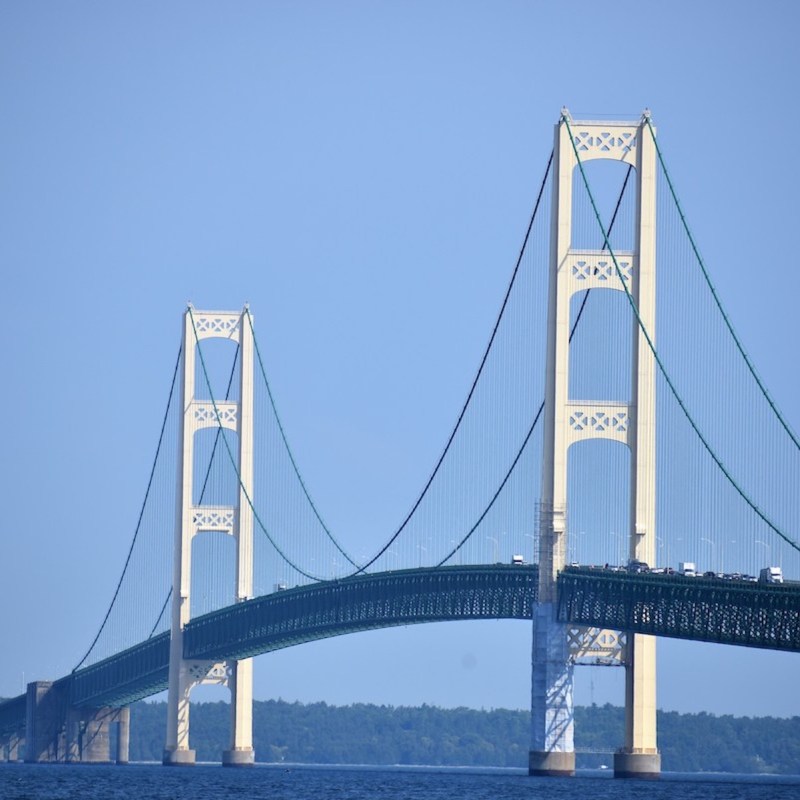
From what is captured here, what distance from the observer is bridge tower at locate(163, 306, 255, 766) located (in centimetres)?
10338

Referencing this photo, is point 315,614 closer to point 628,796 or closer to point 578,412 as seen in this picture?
point 578,412

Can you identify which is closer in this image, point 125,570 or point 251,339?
point 251,339

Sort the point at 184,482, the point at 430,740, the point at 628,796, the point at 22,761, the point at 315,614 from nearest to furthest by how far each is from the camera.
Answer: the point at 628,796 → the point at 315,614 → the point at 184,482 → the point at 22,761 → the point at 430,740

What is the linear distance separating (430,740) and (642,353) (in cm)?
11245

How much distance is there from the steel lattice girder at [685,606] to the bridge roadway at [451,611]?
0.08 feet

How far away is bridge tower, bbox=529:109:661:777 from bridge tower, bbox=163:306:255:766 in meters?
30.7

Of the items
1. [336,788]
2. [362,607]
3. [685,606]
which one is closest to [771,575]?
[685,606]

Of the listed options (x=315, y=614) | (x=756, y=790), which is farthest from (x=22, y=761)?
(x=756, y=790)

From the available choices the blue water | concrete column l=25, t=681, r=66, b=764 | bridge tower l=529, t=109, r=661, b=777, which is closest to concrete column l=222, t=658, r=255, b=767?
the blue water

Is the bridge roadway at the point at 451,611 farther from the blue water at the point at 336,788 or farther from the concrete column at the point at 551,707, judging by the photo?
the blue water at the point at 336,788

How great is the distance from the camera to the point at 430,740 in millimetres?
183500

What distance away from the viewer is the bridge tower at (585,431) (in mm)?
72938

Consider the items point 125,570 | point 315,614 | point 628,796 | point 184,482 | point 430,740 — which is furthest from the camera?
point 430,740

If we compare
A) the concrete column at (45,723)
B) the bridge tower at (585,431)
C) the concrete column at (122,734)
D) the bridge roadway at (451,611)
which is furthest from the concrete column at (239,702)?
the bridge tower at (585,431)
